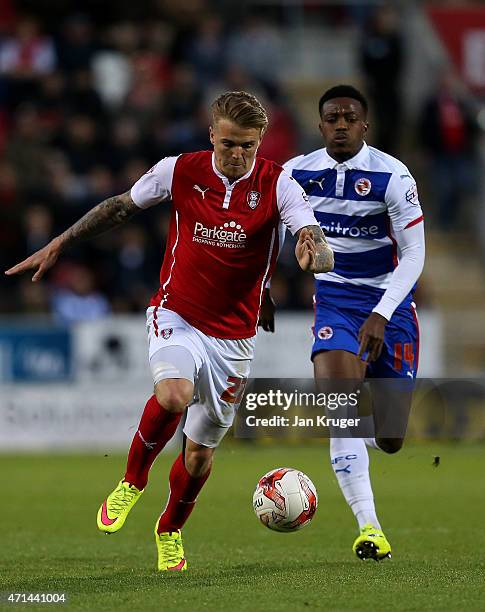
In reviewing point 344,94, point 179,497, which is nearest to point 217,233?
point 344,94

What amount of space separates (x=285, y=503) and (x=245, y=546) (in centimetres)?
116

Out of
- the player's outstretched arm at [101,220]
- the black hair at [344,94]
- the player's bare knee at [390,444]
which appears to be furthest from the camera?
the player's bare knee at [390,444]

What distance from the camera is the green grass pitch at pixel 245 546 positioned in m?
6.32

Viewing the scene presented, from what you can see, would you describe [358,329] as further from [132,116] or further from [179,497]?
[132,116]

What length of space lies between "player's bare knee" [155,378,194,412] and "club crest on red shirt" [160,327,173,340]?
32 cm

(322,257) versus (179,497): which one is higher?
(322,257)

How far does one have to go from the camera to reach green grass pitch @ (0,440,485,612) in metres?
6.32

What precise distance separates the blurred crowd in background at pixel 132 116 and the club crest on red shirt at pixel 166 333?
9.43m

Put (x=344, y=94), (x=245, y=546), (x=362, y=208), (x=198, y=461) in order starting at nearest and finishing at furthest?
(x=198, y=461), (x=344, y=94), (x=362, y=208), (x=245, y=546)

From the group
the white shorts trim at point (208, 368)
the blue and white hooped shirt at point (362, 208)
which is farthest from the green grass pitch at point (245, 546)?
the blue and white hooped shirt at point (362, 208)

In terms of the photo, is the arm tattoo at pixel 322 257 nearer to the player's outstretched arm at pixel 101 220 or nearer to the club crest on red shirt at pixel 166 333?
the club crest on red shirt at pixel 166 333

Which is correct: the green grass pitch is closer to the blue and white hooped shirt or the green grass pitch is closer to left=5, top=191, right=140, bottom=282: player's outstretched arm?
the blue and white hooped shirt

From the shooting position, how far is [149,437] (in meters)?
7.25

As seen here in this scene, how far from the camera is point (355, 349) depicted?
8094 millimetres
